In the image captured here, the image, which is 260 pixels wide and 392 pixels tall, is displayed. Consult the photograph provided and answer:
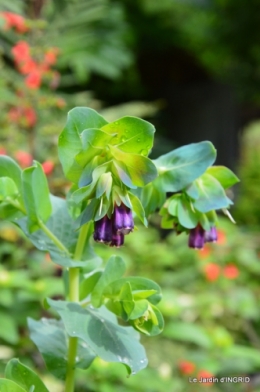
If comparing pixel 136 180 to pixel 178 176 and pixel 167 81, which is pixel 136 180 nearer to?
pixel 178 176

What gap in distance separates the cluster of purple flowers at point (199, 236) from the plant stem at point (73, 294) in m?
0.10

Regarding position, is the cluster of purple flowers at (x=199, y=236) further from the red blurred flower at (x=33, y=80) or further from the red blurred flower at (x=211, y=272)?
the red blurred flower at (x=211, y=272)

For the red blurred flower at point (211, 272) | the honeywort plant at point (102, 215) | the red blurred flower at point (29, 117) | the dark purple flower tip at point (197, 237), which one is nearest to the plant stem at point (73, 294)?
the honeywort plant at point (102, 215)

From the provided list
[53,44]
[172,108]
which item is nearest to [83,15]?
[53,44]

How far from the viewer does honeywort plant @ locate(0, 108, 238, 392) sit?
1.15 ft

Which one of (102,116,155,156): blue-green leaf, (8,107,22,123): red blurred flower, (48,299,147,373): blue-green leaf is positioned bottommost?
(8,107,22,123): red blurred flower

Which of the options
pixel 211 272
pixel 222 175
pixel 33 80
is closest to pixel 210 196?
pixel 222 175

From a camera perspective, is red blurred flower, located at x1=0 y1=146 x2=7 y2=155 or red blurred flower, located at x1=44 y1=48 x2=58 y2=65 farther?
red blurred flower, located at x1=44 y1=48 x2=58 y2=65

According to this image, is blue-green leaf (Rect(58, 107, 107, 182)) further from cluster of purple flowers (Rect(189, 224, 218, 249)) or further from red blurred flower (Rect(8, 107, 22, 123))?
red blurred flower (Rect(8, 107, 22, 123))

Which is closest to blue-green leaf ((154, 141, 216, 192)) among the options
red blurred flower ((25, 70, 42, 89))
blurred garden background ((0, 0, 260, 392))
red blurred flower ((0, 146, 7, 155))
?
blurred garden background ((0, 0, 260, 392))

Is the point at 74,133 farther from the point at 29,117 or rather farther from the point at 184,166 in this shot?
the point at 29,117

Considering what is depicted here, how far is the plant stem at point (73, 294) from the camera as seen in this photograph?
16.0 inches

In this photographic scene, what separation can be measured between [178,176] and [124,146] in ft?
0.25

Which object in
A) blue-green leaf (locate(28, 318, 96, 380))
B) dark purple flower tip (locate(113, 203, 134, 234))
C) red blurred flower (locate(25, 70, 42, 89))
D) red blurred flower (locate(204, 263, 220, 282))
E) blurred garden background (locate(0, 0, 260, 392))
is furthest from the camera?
red blurred flower (locate(204, 263, 220, 282))
